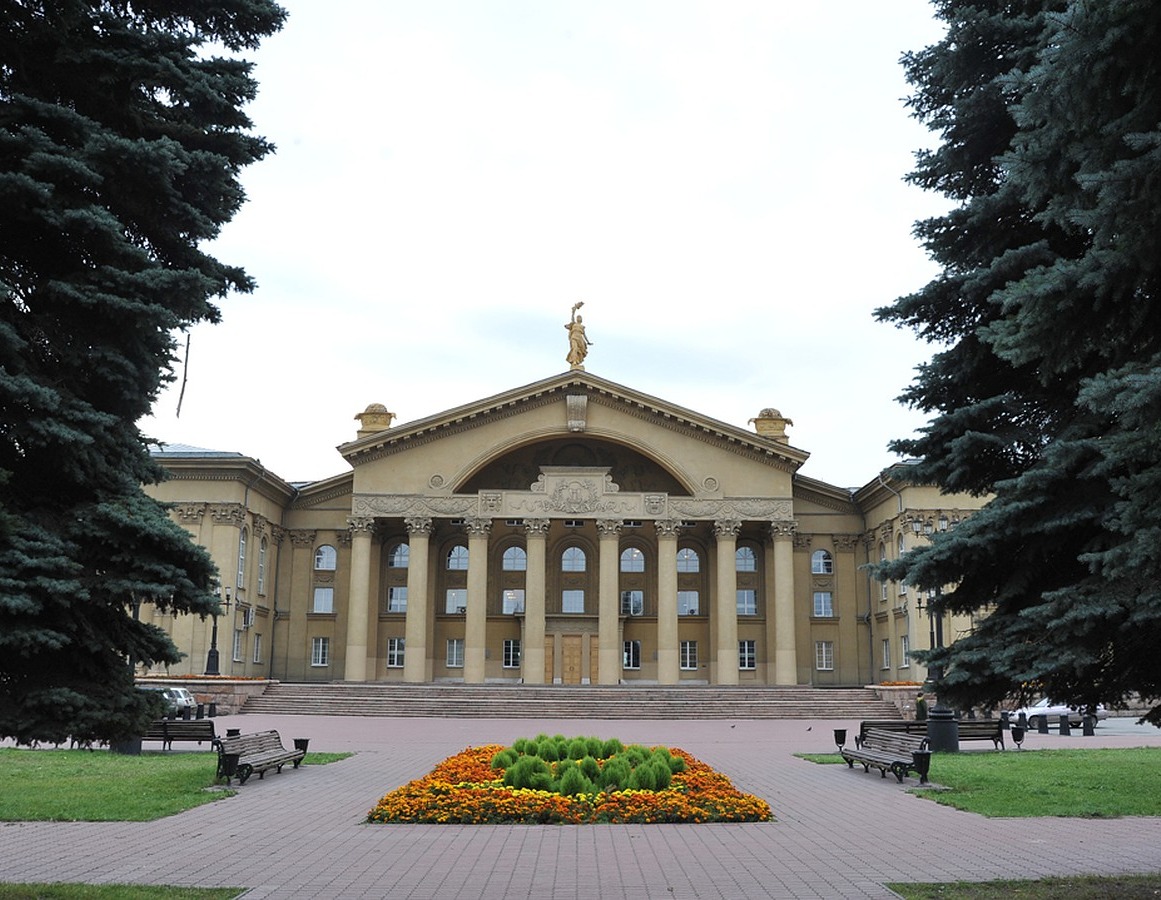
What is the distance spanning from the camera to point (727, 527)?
1890 inches

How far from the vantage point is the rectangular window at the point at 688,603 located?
53.2 m

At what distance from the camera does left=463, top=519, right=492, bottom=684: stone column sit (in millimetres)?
46625

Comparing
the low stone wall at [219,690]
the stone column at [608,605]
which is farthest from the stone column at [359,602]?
the stone column at [608,605]

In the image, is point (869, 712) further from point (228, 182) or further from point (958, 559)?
point (228, 182)

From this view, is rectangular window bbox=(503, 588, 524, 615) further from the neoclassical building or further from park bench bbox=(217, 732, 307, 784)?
park bench bbox=(217, 732, 307, 784)

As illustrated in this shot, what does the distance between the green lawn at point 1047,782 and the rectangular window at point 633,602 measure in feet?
98.4

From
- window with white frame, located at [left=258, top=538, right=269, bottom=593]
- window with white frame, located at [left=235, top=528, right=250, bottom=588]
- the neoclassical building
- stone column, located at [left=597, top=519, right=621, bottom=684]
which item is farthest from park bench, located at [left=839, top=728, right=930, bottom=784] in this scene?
window with white frame, located at [left=258, top=538, right=269, bottom=593]

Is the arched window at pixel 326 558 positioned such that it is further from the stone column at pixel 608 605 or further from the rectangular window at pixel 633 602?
the rectangular window at pixel 633 602

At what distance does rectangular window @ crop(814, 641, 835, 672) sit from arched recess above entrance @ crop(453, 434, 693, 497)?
396 inches

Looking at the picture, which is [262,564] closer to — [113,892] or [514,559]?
[514,559]

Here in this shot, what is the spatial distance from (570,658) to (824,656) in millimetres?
12481

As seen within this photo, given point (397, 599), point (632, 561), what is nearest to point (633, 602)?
point (632, 561)

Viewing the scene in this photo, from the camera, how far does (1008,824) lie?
1320 cm

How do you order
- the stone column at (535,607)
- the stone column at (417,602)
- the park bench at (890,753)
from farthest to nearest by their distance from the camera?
1. the stone column at (417,602)
2. the stone column at (535,607)
3. the park bench at (890,753)
